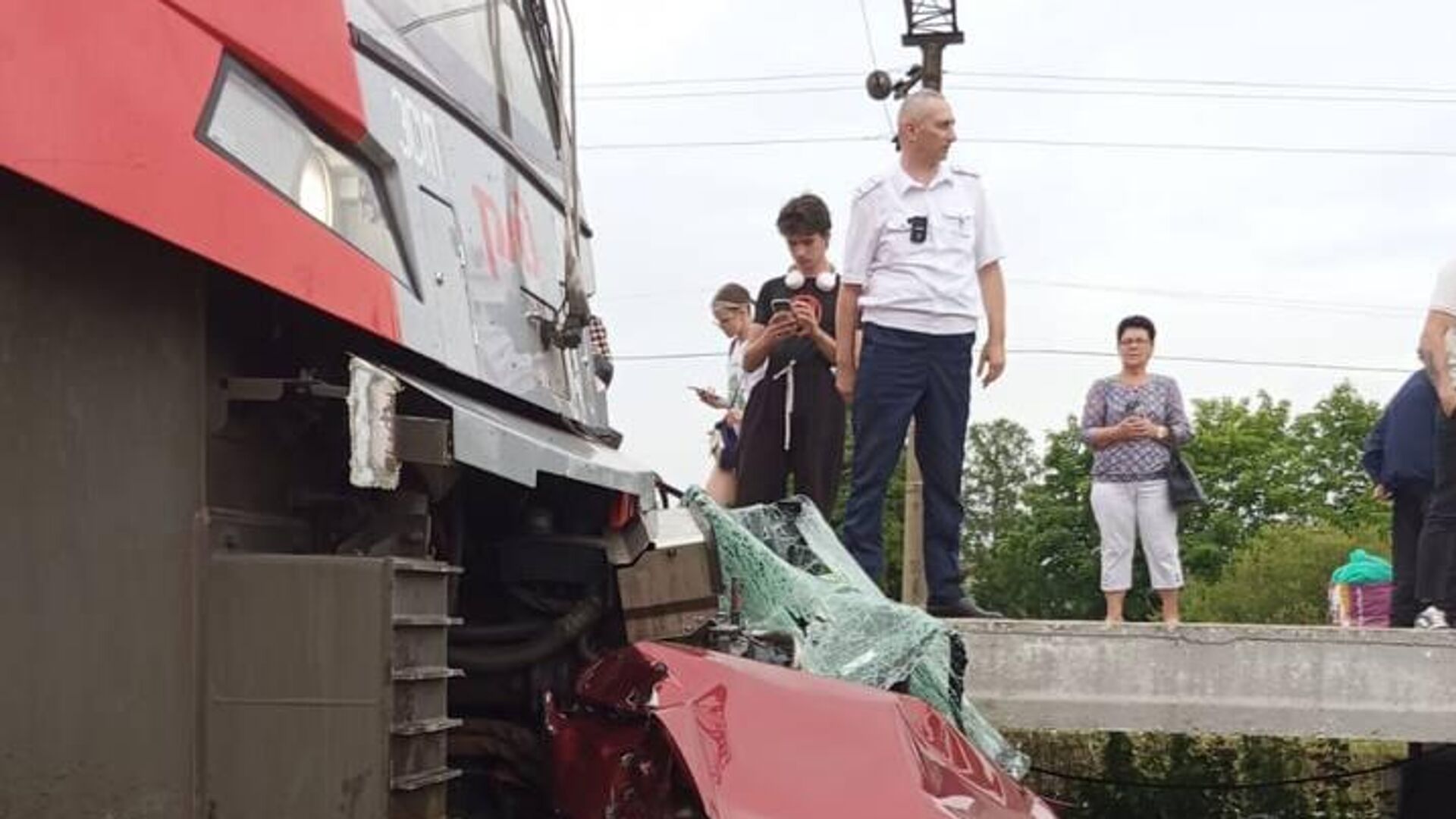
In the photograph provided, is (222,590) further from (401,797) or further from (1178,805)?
(1178,805)

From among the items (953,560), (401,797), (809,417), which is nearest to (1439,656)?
(953,560)

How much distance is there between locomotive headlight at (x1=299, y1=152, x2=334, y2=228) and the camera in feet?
7.97

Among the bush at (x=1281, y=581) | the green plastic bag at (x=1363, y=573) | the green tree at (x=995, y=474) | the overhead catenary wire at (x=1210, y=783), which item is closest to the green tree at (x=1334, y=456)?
the bush at (x=1281, y=581)

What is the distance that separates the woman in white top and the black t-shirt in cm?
55

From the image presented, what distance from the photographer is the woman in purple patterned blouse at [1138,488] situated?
23.6 ft

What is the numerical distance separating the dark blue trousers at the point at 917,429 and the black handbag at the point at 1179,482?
4.85 ft

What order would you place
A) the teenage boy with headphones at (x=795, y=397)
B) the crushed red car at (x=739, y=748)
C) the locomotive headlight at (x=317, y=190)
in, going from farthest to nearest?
the teenage boy with headphones at (x=795, y=397)
the crushed red car at (x=739, y=748)
the locomotive headlight at (x=317, y=190)

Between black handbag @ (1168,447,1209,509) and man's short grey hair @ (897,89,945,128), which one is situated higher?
man's short grey hair @ (897,89,945,128)

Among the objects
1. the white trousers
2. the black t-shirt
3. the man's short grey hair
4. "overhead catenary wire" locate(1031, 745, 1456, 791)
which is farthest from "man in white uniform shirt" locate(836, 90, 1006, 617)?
"overhead catenary wire" locate(1031, 745, 1456, 791)

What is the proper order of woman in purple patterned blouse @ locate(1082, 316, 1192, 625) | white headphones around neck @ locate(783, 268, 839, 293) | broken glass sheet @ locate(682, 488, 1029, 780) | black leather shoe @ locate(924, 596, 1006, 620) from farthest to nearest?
woman in purple patterned blouse @ locate(1082, 316, 1192, 625) < white headphones around neck @ locate(783, 268, 839, 293) < black leather shoe @ locate(924, 596, 1006, 620) < broken glass sheet @ locate(682, 488, 1029, 780)

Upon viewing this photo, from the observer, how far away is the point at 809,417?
21.5 feet

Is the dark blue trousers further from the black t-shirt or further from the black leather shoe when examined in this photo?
the black t-shirt

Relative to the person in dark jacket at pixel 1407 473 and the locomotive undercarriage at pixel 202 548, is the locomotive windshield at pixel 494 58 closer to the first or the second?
the locomotive undercarriage at pixel 202 548

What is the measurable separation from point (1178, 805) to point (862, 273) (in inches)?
309
